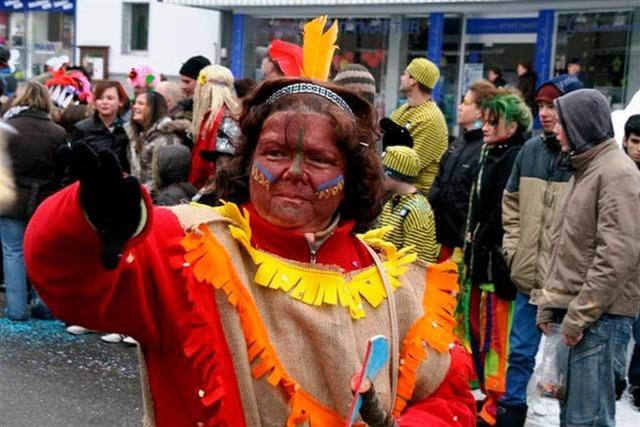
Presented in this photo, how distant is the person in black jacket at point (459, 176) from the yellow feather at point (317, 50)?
10.4 ft

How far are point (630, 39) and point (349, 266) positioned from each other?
10979mm

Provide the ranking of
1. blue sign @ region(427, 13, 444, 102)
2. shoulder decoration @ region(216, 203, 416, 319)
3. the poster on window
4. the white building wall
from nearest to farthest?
shoulder decoration @ region(216, 203, 416, 319) → the poster on window → blue sign @ region(427, 13, 444, 102) → the white building wall

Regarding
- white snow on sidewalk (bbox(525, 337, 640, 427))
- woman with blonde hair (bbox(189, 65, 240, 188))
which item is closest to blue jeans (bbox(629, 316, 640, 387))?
white snow on sidewalk (bbox(525, 337, 640, 427))

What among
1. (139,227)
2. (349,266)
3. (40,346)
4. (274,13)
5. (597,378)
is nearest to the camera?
(139,227)

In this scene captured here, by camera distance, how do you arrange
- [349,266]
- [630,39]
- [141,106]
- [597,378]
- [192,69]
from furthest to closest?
[630,39] < [192,69] < [141,106] < [597,378] < [349,266]

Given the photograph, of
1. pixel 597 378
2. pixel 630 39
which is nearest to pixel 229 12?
pixel 630 39

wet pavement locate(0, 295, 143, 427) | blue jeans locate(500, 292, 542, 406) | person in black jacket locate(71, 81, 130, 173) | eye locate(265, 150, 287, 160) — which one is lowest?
wet pavement locate(0, 295, 143, 427)

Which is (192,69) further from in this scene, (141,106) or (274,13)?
(274,13)

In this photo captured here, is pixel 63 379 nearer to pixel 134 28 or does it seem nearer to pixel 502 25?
pixel 502 25

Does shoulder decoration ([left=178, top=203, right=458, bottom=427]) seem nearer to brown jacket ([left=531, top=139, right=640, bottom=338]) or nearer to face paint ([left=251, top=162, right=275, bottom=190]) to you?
face paint ([left=251, top=162, right=275, bottom=190])

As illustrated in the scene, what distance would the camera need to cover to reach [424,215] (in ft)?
16.2

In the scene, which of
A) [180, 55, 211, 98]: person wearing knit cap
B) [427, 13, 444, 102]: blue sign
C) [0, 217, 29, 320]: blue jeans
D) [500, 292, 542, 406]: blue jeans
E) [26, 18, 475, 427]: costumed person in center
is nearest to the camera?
[26, 18, 475, 427]: costumed person in center

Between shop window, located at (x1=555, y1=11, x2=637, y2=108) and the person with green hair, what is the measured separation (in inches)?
292

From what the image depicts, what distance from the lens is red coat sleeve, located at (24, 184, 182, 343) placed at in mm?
1425
